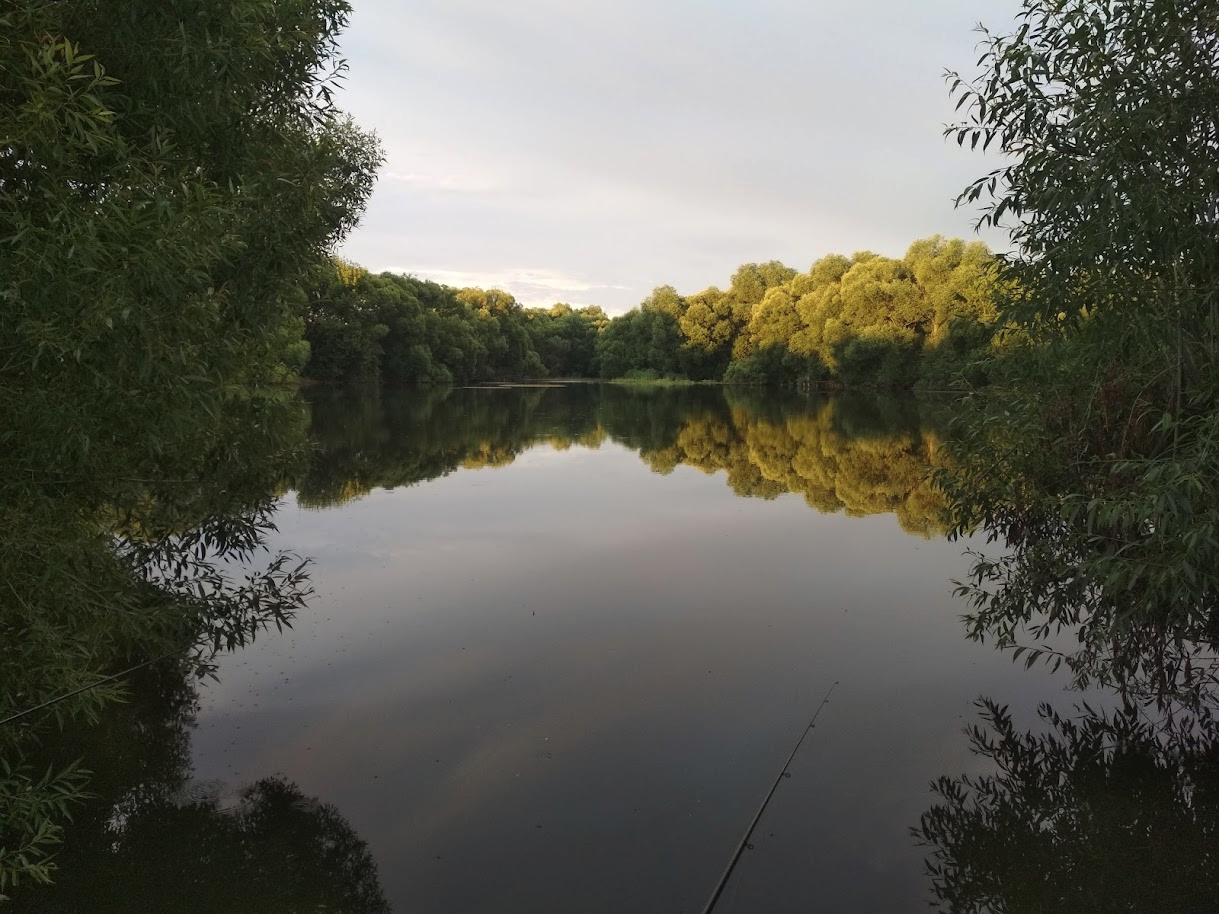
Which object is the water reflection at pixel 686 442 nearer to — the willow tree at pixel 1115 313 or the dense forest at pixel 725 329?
the willow tree at pixel 1115 313

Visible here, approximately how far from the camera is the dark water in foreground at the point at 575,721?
221 inches

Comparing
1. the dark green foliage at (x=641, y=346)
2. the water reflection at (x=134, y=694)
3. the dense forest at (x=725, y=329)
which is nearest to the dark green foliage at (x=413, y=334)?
the dense forest at (x=725, y=329)

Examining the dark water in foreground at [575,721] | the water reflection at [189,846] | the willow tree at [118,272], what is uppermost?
the willow tree at [118,272]

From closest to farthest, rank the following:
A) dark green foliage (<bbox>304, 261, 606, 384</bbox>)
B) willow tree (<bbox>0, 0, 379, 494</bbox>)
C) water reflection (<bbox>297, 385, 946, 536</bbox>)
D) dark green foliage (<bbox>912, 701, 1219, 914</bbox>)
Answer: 1. willow tree (<bbox>0, 0, 379, 494</bbox>)
2. dark green foliage (<bbox>912, 701, 1219, 914</bbox>)
3. water reflection (<bbox>297, 385, 946, 536</bbox>)
4. dark green foliage (<bbox>304, 261, 606, 384</bbox>)

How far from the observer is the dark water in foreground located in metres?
5.61

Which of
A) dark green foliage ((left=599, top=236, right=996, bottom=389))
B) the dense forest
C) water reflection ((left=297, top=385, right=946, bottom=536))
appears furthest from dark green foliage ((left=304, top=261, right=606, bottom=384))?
water reflection ((left=297, top=385, right=946, bottom=536))

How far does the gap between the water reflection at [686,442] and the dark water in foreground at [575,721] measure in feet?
6.89

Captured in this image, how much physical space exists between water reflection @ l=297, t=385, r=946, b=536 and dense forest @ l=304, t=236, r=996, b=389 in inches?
318

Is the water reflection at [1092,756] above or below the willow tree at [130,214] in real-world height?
below

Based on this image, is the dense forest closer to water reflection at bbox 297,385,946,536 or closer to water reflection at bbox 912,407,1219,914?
water reflection at bbox 297,385,946,536

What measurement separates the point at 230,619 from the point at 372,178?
20.3 m

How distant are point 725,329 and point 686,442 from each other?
211 feet

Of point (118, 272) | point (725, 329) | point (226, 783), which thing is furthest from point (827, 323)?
point (118, 272)

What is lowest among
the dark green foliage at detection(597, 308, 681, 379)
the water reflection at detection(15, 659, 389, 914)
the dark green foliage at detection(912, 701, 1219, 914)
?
the water reflection at detection(15, 659, 389, 914)
